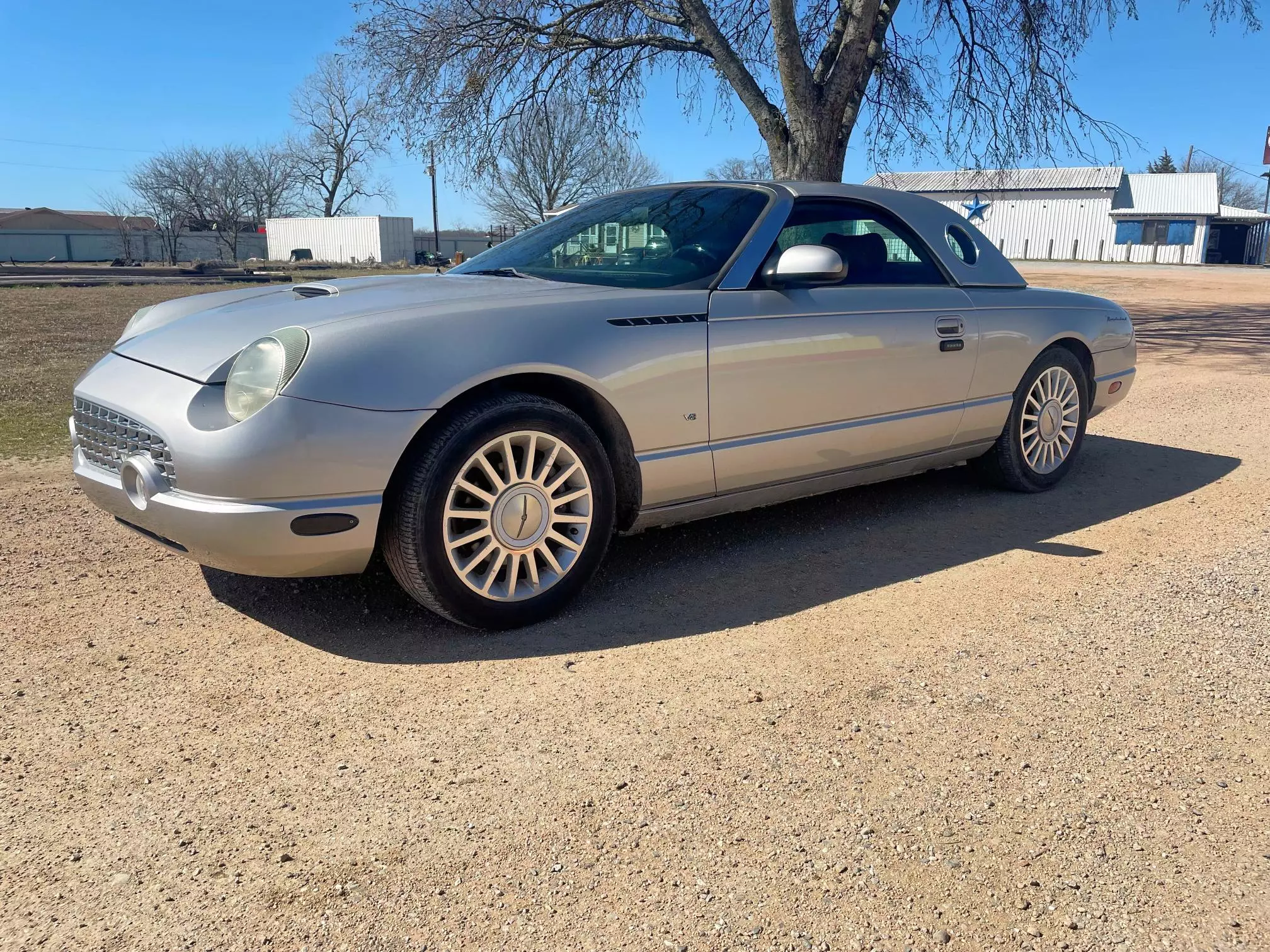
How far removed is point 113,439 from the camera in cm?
310

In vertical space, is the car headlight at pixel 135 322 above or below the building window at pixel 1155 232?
below

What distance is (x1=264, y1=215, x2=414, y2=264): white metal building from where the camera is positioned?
5672 cm

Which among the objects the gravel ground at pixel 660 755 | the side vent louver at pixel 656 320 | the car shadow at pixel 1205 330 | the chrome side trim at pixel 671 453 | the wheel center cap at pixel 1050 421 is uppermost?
the side vent louver at pixel 656 320

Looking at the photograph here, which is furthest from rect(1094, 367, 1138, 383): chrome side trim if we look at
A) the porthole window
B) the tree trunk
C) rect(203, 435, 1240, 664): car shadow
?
the tree trunk

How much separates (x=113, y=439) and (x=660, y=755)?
2003 millimetres

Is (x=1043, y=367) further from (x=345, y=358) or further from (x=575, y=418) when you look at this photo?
(x=345, y=358)

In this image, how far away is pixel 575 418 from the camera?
10.6 ft

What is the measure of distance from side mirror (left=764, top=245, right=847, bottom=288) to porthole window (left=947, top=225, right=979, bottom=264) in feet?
3.98

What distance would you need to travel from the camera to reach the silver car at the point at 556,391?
283 cm

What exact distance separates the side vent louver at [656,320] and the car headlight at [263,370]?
1027 mm

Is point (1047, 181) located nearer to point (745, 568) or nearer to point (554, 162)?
point (554, 162)

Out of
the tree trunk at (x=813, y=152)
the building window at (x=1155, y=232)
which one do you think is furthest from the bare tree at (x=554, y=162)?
the building window at (x=1155, y=232)

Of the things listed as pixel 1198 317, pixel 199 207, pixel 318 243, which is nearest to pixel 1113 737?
pixel 1198 317

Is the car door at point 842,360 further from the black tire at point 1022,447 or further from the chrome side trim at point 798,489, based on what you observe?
the black tire at point 1022,447
